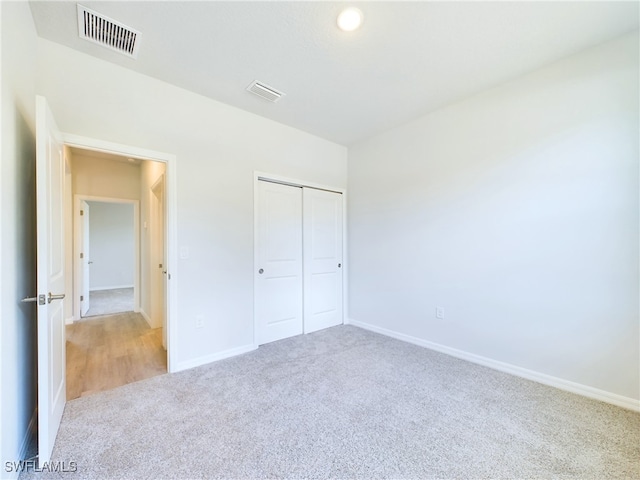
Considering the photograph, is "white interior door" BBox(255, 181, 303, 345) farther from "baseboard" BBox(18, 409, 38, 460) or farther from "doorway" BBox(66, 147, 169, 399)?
"baseboard" BBox(18, 409, 38, 460)

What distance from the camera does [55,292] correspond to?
1.73 meters

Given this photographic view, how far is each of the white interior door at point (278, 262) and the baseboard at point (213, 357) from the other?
0.56 ft

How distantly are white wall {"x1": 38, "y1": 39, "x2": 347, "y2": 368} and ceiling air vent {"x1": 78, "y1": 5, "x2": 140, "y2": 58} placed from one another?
0.92ft

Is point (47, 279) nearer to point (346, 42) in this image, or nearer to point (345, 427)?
point (345, 427)

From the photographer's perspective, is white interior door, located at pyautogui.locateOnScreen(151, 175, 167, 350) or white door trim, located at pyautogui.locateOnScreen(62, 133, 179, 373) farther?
white interior door, located at pyautogui.locateOnScreen(151, 175, 167, 350)

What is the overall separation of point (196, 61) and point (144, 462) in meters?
2.83

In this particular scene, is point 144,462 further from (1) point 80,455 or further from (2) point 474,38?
(2) point 474,38

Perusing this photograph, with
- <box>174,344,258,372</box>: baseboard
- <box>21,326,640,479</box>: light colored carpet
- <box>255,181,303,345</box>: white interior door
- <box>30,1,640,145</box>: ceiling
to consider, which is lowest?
<box>21,326,640,479</box>: light colored carpet

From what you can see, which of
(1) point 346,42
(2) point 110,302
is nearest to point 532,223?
(1) point 346,42

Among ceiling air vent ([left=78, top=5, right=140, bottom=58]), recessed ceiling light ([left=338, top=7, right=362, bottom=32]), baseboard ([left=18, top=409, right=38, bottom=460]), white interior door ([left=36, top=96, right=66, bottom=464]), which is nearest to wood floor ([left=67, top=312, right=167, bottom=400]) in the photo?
baseboard ([left=18, top=409, right=38, bottom=460])

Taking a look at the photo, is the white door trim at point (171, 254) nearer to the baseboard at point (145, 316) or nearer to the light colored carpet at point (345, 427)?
the light colored carpet at point (345, 427)

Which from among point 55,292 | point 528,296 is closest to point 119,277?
point 55,292

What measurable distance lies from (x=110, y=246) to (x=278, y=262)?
20.8 ft

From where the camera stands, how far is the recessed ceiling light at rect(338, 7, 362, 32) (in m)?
1.73
